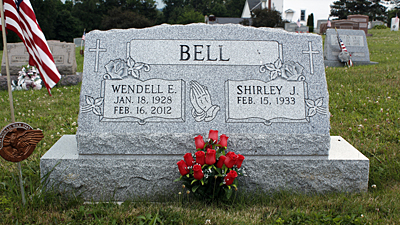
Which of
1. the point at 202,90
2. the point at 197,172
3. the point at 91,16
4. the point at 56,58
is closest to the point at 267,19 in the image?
the point at 56,58

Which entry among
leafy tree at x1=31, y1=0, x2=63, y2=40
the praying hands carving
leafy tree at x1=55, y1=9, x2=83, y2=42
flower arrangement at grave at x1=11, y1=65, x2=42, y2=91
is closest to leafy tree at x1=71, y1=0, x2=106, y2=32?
leafy tree at x1=55, y1=9, x2=83, y2=42

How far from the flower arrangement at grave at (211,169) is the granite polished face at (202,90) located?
237mm

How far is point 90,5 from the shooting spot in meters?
43.1

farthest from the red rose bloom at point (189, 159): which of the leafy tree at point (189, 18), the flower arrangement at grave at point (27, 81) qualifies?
the leafy tree at point (189, 18)

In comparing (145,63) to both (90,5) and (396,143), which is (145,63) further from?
(90,5)

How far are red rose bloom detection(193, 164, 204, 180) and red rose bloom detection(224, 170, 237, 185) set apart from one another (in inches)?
8.0

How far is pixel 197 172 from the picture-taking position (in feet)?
8.43

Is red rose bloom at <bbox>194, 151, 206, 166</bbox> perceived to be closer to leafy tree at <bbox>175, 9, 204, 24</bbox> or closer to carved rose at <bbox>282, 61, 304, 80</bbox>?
carved rose at <bbox>282, 61, 304, 80</bbox>

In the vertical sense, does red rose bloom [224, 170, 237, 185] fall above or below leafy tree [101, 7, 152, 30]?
below

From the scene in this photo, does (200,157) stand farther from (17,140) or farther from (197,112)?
(17,140)

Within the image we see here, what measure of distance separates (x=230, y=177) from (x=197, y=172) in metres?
0.27

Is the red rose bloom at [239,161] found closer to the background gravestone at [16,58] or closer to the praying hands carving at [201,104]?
the praying hands carving at [201,104]

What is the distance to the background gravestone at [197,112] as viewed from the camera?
2.93 m

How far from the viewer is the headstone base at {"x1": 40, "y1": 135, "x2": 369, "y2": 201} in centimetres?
290
